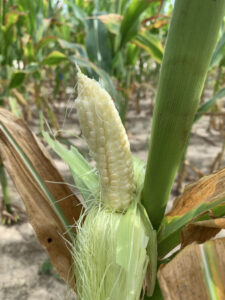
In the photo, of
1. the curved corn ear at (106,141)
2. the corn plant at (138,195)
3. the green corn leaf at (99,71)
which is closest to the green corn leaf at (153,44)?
the green corn leaf at (99,71)

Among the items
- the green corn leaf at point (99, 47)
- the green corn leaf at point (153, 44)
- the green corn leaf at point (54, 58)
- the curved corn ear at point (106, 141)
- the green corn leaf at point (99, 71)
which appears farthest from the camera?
the green corn leaf at point (54, 58)

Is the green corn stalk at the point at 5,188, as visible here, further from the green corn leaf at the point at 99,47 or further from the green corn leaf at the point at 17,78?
the green corn leaf at the point at 99,47

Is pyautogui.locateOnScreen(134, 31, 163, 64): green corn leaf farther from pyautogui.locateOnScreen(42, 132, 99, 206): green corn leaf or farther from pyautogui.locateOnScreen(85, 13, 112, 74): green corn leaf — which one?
pyautogui.locateOnScreen(42, 132, 99, 206): green corn leaf

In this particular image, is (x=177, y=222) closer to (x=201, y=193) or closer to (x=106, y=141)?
(x=201, y=193)

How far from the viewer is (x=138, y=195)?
21.8 inches

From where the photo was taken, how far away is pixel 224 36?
97 cm

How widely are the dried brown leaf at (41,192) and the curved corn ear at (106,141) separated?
0.49 ft

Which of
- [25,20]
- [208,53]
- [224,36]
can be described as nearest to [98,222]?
[208,53]

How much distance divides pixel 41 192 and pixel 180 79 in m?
0.40

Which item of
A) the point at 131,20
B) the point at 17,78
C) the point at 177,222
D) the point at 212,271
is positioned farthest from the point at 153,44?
the point at 212,271

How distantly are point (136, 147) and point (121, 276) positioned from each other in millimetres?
2331

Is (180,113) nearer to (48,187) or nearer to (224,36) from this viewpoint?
(48,187)

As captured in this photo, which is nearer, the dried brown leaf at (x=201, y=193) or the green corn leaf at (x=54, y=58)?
the dried brown leaf at (x=201, y=193)

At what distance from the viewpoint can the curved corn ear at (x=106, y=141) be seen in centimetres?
48
